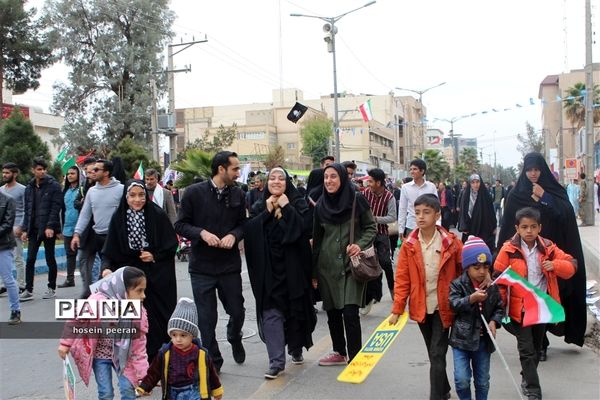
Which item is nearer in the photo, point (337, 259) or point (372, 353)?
point (372, 353)

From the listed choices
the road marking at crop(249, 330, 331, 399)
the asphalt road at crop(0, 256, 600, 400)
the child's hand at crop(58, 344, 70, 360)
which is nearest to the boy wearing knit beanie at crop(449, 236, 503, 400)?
the asphalt road at crop(0, 256, 600, 400)

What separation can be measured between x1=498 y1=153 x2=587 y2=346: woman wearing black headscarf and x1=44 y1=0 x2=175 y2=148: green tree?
2897cm

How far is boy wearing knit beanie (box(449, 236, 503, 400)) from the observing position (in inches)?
173

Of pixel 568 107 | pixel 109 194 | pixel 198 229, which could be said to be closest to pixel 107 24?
pixel 109 194

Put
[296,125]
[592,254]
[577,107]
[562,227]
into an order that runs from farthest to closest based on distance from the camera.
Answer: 1. [296,125]
2. [577,107]
3. [592,254]
4. [562,227]

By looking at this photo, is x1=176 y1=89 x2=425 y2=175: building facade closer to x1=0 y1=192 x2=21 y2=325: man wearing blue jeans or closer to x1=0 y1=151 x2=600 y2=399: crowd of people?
x1=0 y1=192 x2=21 y2=325: man wearing blue jeans

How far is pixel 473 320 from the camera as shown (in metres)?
4.43

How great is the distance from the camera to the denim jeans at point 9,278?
751cm

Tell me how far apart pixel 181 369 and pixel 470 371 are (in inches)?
77.0

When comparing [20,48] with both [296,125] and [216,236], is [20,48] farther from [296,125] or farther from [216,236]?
[296,125]

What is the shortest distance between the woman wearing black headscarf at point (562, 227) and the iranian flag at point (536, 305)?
55.8 inches

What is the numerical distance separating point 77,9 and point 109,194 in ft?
93.5

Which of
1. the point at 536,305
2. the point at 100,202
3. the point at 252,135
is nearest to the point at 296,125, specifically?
the point at 252,135

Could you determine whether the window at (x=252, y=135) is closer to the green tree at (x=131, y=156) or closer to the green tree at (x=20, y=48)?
the green tree at (x=20, y=48)
